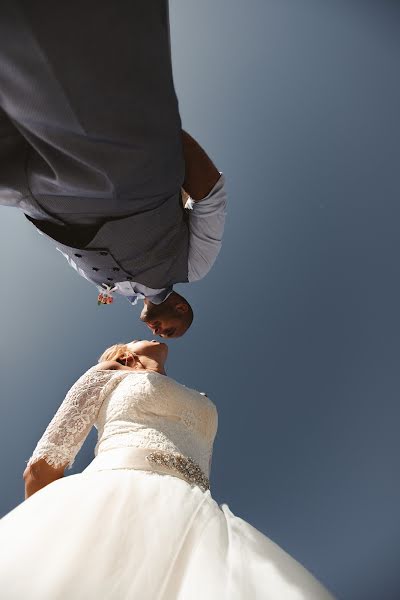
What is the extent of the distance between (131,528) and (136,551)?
0.27ft

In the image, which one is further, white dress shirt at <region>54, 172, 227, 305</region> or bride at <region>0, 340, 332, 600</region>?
white dress shirt at <region>54, 172, 227, 305</region>

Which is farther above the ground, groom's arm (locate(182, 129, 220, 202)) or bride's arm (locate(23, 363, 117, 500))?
groom's arm (locate(182, 129, 220, 202))

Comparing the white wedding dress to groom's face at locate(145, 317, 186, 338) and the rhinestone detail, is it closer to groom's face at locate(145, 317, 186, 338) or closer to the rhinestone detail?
the rhinestone detail

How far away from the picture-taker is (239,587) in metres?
0.77

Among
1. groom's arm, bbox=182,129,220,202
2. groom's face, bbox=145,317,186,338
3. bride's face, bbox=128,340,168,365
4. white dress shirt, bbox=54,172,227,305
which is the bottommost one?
bride's face, bbox=128,340,168,365

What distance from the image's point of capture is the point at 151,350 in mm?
2121

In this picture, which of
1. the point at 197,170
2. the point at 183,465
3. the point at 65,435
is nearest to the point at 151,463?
the point at 183,465

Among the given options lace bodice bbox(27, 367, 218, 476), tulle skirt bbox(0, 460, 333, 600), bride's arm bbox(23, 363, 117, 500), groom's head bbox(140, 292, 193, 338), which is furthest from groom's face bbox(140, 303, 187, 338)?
tulle skirt bbox(0, 460, 333, 600)

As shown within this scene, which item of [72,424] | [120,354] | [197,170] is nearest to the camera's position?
[197,170]

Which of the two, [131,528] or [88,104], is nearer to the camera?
[88,104]

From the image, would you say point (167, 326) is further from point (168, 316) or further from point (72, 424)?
point (72, 424)

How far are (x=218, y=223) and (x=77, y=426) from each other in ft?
3.13

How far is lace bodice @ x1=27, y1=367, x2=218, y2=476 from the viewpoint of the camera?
1491 mm

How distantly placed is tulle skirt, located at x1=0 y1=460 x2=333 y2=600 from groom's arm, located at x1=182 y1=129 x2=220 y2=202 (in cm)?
91
